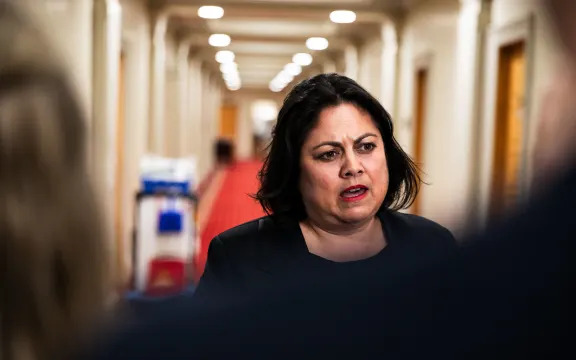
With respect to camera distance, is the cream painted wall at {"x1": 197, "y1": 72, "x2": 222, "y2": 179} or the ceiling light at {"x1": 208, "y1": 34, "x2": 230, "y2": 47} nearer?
the ceiling light at {"x1": 208, "y1": 34, "x2": 230, "y2": 47}

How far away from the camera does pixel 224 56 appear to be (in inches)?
396

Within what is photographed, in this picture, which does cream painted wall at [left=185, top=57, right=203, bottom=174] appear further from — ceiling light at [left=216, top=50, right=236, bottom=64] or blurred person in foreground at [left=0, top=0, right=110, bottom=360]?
blurred person in foreground at [left=0, top=0, right=110, bottom=360]

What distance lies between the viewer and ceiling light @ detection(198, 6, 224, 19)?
196 inches

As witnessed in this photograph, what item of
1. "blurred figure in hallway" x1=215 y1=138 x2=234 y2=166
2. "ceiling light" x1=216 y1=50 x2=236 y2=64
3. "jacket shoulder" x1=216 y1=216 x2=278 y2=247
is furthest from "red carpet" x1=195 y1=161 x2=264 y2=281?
"blurred figure in hallway" x1=215 y1=138 x2=234 y2=166

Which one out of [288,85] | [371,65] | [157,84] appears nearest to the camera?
[288,85]

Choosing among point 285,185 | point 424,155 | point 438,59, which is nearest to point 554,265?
point 285,185

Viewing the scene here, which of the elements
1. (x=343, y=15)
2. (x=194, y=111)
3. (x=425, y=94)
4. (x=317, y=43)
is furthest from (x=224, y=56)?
(x=425, y=94)

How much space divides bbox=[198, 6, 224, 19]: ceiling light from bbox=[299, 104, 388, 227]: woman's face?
4482 millimetres

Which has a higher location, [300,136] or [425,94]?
[425,94]

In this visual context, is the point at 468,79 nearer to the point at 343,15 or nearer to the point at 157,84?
the point at 343,15

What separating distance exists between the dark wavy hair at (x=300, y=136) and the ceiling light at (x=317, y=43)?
6.97m

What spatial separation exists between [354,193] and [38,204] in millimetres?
350

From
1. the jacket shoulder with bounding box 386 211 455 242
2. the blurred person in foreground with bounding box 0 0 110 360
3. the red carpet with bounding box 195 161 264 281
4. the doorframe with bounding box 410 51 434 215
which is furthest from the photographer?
the doorframe with bounding box 410 51 434 215

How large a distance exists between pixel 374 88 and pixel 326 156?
6.09 meters
